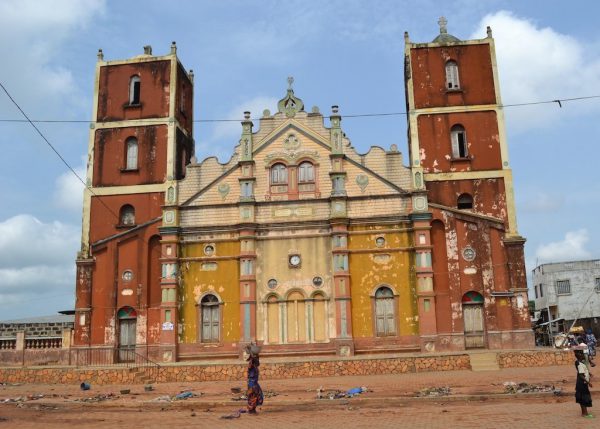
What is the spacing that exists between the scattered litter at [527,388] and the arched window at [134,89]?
81.0 ft

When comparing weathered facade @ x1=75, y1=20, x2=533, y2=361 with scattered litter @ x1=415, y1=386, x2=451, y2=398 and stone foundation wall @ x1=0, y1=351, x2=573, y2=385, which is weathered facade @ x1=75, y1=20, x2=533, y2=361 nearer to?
stone foundation wall @ x1=0, y1=351, x2=573, y2=385

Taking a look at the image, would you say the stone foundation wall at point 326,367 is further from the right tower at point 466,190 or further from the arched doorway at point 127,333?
the arched doorway at point 127,333

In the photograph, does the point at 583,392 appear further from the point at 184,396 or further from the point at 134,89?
the point at 134,89

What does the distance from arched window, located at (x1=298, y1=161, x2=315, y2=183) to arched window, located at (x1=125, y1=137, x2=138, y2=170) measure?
355 inches

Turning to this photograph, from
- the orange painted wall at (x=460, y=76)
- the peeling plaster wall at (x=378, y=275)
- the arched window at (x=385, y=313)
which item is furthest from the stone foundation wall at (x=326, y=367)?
the orange painted wall at (x=460, y=76)

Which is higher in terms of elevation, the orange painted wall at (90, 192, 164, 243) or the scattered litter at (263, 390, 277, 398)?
the orange painted wall at (90, 192, 164, 243)

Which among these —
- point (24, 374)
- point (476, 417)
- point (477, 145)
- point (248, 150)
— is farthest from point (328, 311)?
point (476, 417)

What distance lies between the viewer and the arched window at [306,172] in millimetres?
31156

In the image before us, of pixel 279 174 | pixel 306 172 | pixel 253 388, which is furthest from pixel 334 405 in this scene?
pixel 279 174

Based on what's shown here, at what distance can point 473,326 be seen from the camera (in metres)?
29.1

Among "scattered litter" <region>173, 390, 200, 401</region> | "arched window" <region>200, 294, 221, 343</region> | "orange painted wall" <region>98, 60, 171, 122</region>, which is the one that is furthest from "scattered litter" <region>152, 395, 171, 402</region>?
"orange painted wall" <region>98, 60, 171, 122</region>

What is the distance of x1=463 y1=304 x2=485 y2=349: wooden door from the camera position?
28.9 meters

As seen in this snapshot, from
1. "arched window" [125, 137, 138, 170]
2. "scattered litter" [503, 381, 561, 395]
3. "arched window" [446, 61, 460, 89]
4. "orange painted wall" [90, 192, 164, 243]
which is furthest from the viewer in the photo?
"arched window" [125, 137, 138, 170]

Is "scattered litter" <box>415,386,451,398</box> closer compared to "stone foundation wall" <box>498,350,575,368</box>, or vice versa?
"scattered litter" <box>415,386,451,398</box>
